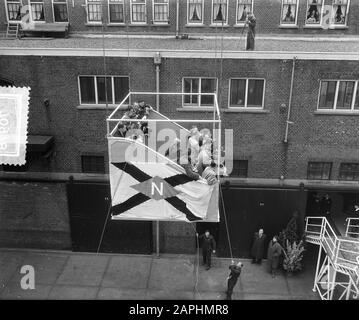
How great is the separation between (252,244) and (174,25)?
13.8 metres

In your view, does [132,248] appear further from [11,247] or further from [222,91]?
[222,91]

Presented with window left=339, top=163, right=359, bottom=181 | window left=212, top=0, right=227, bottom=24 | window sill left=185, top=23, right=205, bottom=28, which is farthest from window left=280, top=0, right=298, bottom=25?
window left=339, top=163, right=359, bottom=181

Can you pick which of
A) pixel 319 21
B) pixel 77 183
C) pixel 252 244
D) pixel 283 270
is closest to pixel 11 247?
pixel 77 183

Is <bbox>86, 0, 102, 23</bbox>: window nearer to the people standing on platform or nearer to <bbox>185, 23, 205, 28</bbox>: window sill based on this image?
<bbox>185, 23, 205, 28</bbox>: window sill

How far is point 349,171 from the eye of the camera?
736 inches

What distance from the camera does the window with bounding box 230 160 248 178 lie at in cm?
1894

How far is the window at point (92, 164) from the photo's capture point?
1928 cm

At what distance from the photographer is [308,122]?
18047 millimetres

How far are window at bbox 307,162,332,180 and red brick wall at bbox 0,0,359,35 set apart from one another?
10596 mm

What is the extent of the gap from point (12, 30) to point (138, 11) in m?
7.51

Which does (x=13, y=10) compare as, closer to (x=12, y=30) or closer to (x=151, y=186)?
(x=12, y=30)

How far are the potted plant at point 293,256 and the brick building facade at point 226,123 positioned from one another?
1278 mm

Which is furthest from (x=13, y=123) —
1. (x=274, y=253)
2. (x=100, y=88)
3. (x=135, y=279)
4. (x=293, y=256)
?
(x=293, y=256)

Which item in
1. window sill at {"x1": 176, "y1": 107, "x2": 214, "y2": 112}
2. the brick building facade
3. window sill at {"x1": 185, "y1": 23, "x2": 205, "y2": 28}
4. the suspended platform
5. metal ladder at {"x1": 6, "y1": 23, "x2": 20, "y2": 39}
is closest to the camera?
the suspended platform
